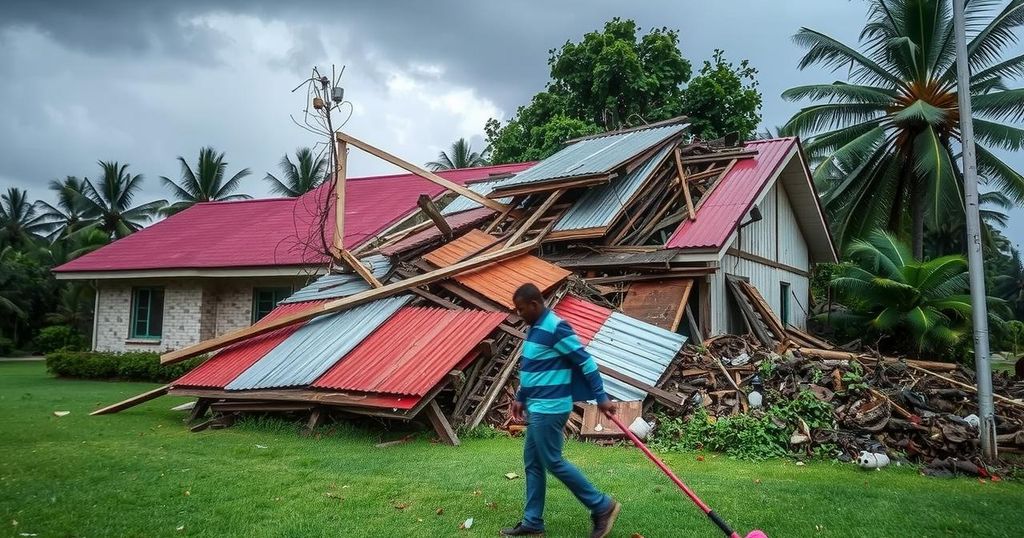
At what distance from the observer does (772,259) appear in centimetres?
1650

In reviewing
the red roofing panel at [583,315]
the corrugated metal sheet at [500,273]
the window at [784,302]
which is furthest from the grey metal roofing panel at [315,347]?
the window at [784,302]

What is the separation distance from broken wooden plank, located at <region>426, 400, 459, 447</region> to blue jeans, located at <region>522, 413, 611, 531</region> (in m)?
3.62

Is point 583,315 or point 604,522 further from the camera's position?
point 583,315

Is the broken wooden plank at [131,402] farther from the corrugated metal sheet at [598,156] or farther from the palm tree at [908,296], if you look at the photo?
the palm tree at [908,296]

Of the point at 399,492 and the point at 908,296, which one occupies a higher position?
the point at 908,296

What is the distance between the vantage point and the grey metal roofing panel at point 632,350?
381 inches

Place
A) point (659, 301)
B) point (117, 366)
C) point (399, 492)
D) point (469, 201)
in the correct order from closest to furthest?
1. point (399, 492)
2. point (659, 301)
3. point (469, 201)
4. point (117, 366)

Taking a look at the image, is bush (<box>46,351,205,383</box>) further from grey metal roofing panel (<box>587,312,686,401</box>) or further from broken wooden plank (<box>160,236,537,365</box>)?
grey metal roofing panel (<box>587,312,686,401</box>)

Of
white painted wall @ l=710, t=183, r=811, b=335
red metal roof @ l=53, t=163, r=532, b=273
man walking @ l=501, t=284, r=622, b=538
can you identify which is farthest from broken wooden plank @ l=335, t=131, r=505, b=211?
man walking @ l=501, t=284, r=622, b=538

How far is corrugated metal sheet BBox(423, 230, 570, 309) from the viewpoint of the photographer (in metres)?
10.9

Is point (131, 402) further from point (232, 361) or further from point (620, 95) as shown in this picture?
point (620, 95)

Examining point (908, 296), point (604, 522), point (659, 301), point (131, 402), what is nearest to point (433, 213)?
point (659, 301)

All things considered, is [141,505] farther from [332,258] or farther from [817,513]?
[332,258]

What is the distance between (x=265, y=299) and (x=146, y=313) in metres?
3.87
